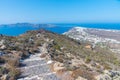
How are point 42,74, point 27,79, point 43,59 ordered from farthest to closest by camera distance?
point 43,59
point 42,74
point 27,79

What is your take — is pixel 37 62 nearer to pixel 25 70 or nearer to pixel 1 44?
pixel 25 70

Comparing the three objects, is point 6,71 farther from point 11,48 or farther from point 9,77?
point 11,48

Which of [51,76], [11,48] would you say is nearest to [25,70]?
[51,76]

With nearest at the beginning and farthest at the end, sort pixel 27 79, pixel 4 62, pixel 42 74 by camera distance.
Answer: pixel 27 79 < pixel 42 74 < pixel 4 62

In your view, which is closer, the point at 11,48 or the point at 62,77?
the point at 62,77

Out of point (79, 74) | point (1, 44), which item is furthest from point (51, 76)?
point (1, 44)

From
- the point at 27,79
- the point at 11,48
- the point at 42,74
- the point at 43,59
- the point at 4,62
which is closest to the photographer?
the point at 27,79
